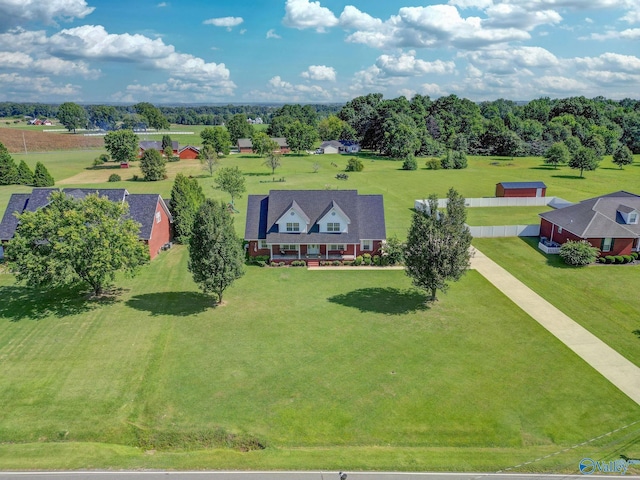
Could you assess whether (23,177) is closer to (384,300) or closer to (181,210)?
(181,210)

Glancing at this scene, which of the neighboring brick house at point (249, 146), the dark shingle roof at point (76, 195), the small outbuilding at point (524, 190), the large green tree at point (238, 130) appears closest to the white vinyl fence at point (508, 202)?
the small outbuilding at point (524, 190)

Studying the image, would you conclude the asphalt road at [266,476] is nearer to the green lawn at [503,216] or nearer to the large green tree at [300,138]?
the green lawn at [503,216]

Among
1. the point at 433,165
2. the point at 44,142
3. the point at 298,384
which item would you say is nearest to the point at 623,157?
the point at 433,165

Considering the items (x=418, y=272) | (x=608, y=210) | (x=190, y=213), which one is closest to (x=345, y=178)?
(x=190, y=213)

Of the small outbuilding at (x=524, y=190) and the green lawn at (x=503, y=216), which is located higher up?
the small outbuilding at (x=524, y=190)

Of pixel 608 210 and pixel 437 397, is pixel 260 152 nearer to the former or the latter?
pixel 608 210
